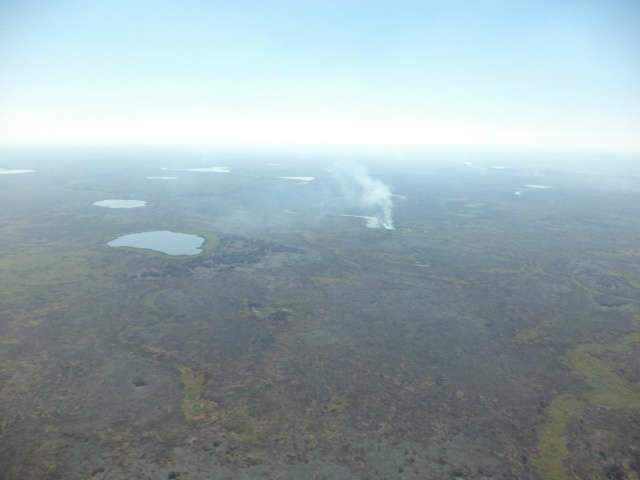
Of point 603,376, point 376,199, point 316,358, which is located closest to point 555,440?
point 603,376

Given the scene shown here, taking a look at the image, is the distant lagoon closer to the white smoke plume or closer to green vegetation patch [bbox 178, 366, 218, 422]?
the white smoke plume

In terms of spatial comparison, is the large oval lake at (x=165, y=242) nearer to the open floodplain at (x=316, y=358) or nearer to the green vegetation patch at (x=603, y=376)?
the open floodplain at (x=316, y=358)

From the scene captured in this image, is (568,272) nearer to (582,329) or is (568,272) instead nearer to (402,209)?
(582,329)

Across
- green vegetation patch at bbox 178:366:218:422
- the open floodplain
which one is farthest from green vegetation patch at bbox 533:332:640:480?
green vegetation patch at bbox 178:366:218:422

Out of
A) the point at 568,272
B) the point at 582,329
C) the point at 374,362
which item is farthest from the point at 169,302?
the point at 568,272

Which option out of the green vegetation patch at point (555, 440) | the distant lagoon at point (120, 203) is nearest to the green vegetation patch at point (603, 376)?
the green vegetation patch at point (555, 440)

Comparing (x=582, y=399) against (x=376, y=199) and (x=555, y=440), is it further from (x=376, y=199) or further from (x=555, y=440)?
(x=376, y=199)
